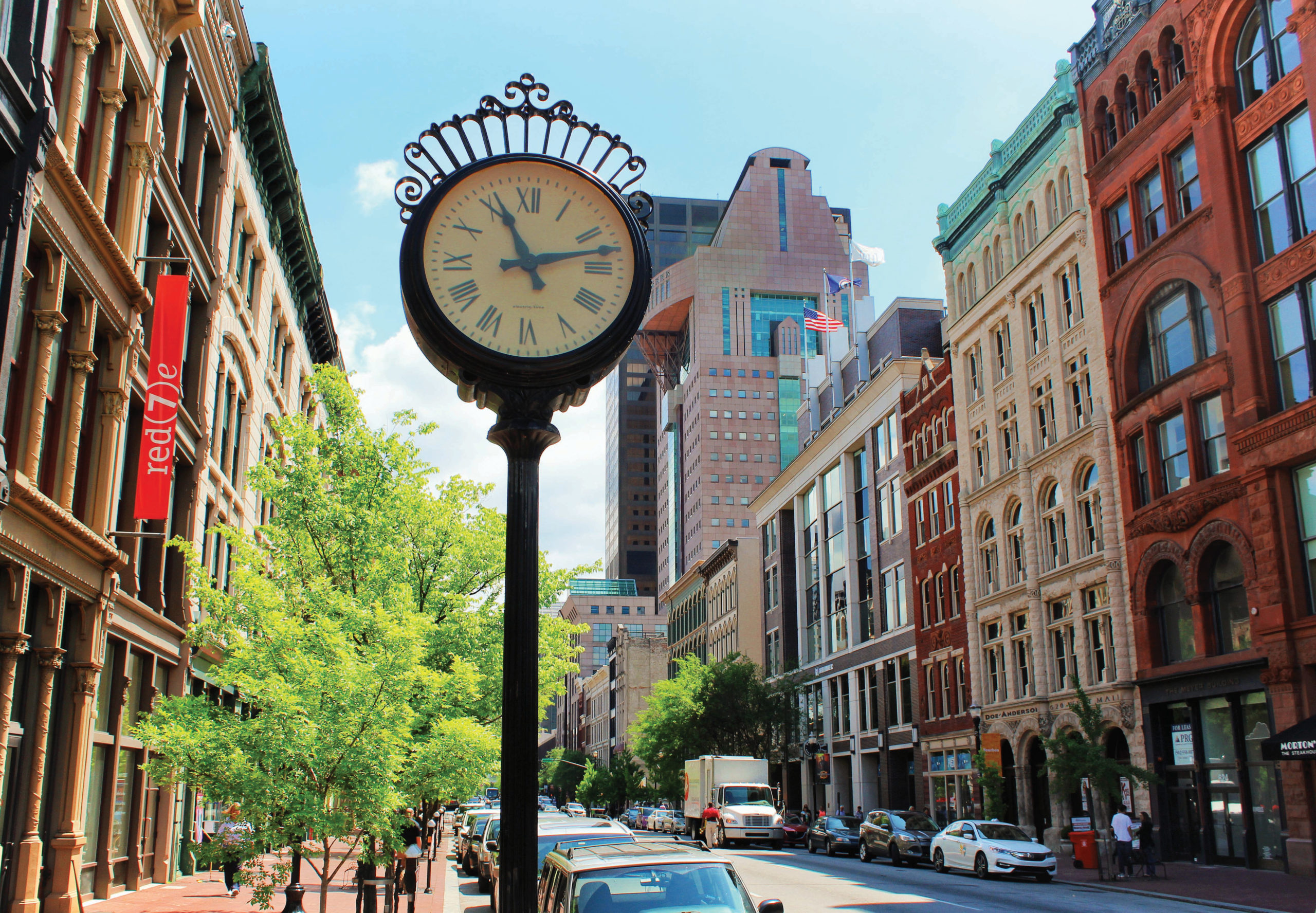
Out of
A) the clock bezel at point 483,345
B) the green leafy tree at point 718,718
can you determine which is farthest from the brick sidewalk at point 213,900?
the green leafy tree at point 718,718

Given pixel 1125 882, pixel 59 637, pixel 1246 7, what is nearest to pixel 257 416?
pixel 59 637

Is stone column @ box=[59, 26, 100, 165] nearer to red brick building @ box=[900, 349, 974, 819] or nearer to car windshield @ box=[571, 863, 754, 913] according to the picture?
car windshield @ box=[571, 863, 754, 913]

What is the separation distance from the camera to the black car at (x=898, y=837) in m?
35.2

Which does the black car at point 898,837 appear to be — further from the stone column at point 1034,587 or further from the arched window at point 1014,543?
the arched window at point 1014,543

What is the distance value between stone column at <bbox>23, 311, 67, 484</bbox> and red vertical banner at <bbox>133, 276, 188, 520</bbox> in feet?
15.0

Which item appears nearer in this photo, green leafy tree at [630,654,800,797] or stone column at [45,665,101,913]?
stone column at [45,665,101,913]

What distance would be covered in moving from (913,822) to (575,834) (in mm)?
21471

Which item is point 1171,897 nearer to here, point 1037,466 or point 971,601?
point 1037,466

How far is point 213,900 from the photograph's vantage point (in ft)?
74.5

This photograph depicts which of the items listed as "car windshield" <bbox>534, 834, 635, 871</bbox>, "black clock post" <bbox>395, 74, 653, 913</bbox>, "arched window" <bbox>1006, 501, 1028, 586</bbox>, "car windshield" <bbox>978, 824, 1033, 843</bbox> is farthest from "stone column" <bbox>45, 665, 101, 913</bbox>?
"arched window" <bbox>1006, 501, 1028, 586</bbox>

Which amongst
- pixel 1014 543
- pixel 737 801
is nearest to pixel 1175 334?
pixel 1014 543

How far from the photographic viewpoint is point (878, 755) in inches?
2304

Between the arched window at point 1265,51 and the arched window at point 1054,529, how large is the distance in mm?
15272

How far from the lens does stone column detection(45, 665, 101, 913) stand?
19.5 metres
